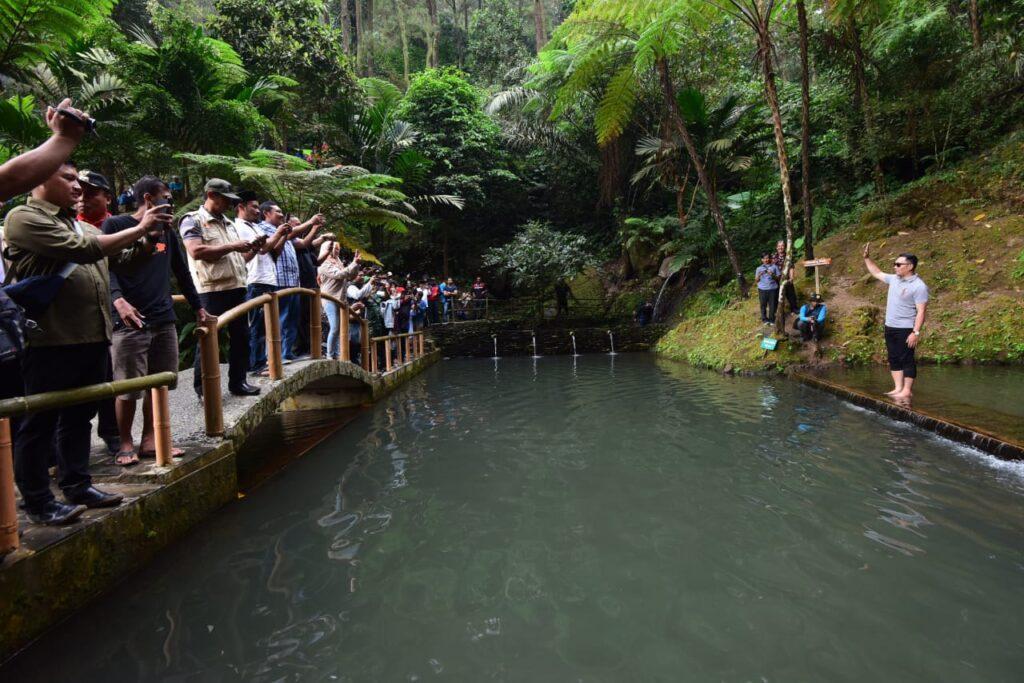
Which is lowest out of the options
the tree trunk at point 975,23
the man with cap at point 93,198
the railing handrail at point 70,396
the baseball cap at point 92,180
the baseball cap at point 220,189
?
the railing handrail at point 70,396

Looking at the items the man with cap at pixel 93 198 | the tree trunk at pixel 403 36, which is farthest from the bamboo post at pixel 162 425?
the tree trunk at pixel 403 36

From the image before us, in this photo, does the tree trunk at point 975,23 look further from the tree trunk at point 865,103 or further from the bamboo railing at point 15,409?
the bamboo railing at point 15,409

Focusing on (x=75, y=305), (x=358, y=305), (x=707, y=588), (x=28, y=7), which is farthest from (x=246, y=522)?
(x=28, y=7)

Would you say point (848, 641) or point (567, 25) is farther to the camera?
point (567, 25)

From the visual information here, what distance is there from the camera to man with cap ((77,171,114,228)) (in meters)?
3.11

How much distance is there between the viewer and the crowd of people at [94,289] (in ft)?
7.60

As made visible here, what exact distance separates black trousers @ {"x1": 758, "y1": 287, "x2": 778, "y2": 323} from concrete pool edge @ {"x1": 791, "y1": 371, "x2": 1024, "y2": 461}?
3640 millimetres

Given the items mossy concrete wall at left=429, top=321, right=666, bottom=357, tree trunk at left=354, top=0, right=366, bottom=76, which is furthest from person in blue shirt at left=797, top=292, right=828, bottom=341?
tree trunk at left=354, top=0, right=366, bottom=76

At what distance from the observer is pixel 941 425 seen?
4562 millimetres

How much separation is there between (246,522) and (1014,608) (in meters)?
4.01

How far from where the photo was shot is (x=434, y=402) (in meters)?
7.53

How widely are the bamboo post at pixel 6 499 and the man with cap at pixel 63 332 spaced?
0.27m

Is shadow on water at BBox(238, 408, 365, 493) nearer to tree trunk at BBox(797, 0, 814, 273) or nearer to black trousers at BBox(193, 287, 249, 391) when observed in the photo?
black trousers at BBox(193, 287, 249, 391)

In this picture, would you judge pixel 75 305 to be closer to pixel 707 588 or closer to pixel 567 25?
pixel 707 588
